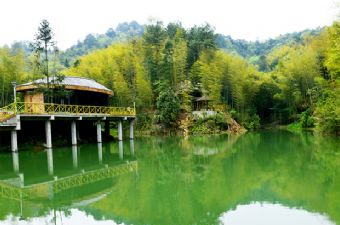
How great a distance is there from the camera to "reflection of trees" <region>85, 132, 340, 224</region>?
7406mm

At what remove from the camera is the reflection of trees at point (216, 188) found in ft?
24.3

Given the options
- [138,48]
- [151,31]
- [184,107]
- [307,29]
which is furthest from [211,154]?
[307,29]

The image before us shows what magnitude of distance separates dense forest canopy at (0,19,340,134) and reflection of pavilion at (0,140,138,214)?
17.6 metres

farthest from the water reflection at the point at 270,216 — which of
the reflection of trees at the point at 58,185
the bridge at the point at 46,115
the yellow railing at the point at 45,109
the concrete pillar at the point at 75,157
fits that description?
the yellow railing at the point at 45,109

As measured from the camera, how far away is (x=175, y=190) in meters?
9.38

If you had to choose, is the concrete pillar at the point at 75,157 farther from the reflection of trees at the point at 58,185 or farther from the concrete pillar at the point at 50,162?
the concrete pillar at the point at 50,162

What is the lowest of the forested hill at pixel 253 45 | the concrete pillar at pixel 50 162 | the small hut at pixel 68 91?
the concrete pillar at pixel 50 162

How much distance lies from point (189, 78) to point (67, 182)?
27.8 meters

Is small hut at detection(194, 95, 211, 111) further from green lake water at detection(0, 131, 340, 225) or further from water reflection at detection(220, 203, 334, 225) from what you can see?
water reflection at detection(220, 203, 334, 225)

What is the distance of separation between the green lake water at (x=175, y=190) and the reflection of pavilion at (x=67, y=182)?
0.03m

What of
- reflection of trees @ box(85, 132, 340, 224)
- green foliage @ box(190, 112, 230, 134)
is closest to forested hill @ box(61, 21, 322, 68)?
green foliage @ box(190, 112, 230, 134)

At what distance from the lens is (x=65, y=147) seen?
20.8m

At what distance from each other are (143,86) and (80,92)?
37.7ft

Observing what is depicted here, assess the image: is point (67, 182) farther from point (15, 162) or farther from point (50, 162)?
point (15, 162)
